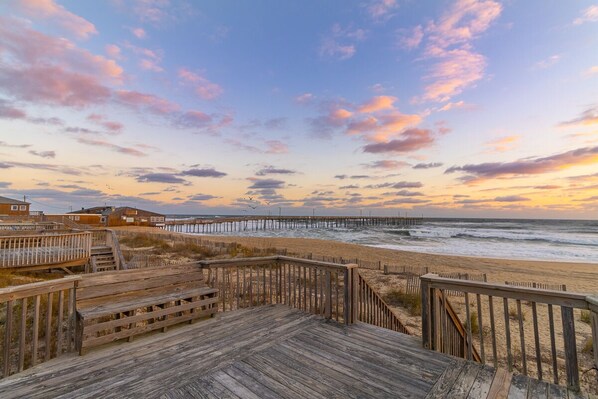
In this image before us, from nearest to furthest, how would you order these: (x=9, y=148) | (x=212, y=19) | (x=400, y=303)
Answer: (x=400, y=303)
(x=212, y=19)
(x=9, y=148)

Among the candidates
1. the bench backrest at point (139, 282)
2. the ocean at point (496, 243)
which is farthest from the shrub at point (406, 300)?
the ocean at point (496, 243)

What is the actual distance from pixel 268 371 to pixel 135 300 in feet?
7.63

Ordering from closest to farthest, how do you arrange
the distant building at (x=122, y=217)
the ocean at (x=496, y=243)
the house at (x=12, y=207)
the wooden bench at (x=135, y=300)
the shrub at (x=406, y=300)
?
the wooden bench at (x=135, y=300) → the shrub at (x=406, y=300) → the ocean at (x=496, y=243) → the house at (x=12, y=207) → the distant building at (x=122, y=217)

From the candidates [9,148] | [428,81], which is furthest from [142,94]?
[428,81]

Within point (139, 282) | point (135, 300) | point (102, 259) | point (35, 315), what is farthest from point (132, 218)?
point (35, 315)

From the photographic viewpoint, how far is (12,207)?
3525cm

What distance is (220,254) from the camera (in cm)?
1794

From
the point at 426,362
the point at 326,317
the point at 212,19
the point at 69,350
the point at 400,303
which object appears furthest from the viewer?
the point at 212,19

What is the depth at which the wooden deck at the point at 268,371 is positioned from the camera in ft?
7.88

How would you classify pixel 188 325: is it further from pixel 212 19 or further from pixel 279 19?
pixel 279 19

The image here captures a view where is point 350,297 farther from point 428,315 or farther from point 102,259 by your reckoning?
point 102,259

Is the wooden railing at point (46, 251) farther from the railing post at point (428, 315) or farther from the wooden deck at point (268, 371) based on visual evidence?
the railing post at point (428, 315)

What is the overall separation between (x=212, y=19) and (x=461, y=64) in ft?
32.9

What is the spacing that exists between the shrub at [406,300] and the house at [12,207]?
49.1m
